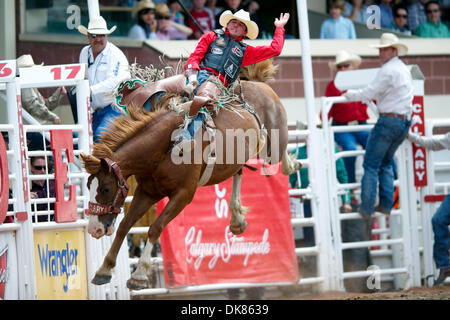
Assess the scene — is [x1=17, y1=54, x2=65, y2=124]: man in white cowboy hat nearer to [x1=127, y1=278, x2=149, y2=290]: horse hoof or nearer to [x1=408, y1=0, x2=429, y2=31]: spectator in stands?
[x1=127, y1=278, x2=149, y2=290]: horse hoof

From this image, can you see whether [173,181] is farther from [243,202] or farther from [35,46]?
[35,46]

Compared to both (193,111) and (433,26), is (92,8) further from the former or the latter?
(433,26)

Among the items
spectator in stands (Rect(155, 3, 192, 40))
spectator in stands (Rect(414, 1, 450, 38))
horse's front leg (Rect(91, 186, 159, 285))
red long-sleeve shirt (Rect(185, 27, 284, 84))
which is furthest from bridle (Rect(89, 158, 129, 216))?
spectator in stands (Rect(414, 1, 450, 38))

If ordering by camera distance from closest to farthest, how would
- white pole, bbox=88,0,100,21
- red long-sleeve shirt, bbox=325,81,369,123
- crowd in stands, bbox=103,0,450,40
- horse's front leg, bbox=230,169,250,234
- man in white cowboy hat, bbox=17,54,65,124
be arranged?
horse's front leg, bbox=230,169,250,234 < white pole, bbox=88,0,100,21 < man in white cowboy hat, bbox=17,54,65,124 < red long-sleeve shirt, bbox=325,81,369,123 < crowd in stands, bbox=103,0,450,40

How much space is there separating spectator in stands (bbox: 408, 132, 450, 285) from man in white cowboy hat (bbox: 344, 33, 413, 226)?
1.33 feet

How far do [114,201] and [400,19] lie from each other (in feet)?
23.4

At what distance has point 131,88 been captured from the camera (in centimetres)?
737

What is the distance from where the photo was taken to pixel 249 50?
294 inches

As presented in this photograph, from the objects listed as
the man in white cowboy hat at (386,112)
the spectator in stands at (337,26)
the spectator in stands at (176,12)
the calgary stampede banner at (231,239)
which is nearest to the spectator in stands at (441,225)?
the man in white cowboy hat at (386,112)

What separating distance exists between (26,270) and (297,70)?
621 centimetres

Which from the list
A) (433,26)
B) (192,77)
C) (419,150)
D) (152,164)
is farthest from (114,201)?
(433,26)

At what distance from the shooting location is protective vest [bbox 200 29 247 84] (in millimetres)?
7359

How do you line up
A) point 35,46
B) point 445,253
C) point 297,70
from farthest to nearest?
point 297,70, point 445,253, point 35,46
